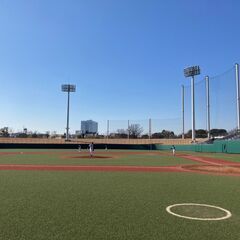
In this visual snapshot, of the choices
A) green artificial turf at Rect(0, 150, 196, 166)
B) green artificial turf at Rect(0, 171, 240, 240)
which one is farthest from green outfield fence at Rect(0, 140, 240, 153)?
green artificial turf at Rect(0, 171, 240, 240)

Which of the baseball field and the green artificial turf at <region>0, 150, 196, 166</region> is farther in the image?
the green artificial turf at <region>0, 150, 196, 166</region>

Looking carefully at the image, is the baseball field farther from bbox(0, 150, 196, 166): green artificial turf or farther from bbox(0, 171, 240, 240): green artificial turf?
bbox(0, 150, 196, 166): green artificial turf

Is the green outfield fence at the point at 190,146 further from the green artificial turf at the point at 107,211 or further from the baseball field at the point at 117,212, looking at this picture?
the baseball field at the point at 117,212

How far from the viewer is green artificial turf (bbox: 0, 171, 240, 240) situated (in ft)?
23.3

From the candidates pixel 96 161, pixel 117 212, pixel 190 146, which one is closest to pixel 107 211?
pixel 117 212

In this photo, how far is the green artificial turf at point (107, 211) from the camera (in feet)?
23.3

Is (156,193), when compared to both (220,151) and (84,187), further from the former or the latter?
(220,151)

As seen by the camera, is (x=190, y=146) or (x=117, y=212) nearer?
(x=117, y=212)

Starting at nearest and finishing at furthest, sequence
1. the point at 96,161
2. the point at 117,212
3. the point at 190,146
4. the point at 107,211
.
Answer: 1. the point at 117,212
2. the point at 107,211
3. the point at 96,161
4. the point at 190,146

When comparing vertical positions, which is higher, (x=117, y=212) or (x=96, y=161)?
(x=96, y=161)

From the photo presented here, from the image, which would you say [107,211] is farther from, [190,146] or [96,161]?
[190,146]

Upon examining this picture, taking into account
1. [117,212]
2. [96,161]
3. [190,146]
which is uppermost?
[190,146]

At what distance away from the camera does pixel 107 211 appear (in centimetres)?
909

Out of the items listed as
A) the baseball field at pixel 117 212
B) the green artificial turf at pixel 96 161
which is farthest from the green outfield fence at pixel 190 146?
the baseball field at pixel 117 212
